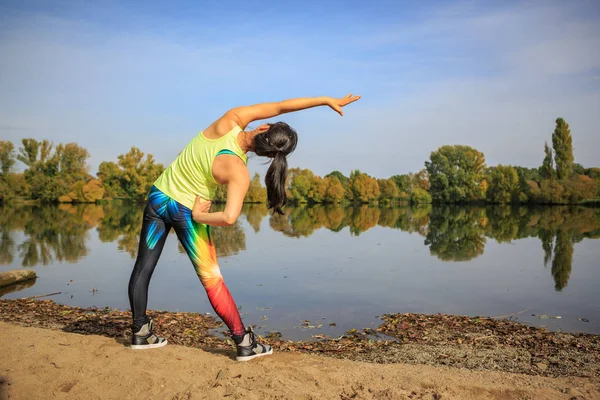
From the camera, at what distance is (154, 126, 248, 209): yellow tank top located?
4137mm

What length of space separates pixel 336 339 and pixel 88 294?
231 inches

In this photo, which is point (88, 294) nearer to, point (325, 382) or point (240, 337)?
point (240, 337)

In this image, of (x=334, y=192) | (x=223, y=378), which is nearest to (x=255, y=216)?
(x=223, y=378)

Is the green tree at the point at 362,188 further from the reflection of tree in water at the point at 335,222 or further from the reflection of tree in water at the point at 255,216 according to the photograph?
the reflection of tree in water at the point at 335,222

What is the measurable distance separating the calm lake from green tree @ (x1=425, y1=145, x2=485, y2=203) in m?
68.3

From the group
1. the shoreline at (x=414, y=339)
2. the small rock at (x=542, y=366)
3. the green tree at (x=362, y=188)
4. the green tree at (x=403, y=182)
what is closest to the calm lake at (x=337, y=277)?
the shoreline at (x=414, y=339)

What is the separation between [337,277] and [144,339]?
28.5ft

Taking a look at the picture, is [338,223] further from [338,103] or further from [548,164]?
[548,164]

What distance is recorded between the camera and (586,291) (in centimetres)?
1139

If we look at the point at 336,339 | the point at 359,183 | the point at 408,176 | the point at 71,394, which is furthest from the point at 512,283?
the point at 408,176

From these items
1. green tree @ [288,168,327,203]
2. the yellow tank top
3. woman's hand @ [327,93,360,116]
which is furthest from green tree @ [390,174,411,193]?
the yellow tank top

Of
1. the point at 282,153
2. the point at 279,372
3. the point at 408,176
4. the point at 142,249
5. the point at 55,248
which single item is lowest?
the point at 55,248

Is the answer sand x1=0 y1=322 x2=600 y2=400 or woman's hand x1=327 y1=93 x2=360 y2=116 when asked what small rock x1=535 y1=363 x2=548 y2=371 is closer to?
sand x1=0 y1=322 x2=600 y2=400

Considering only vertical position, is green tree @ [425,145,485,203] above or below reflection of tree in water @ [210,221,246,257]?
above
